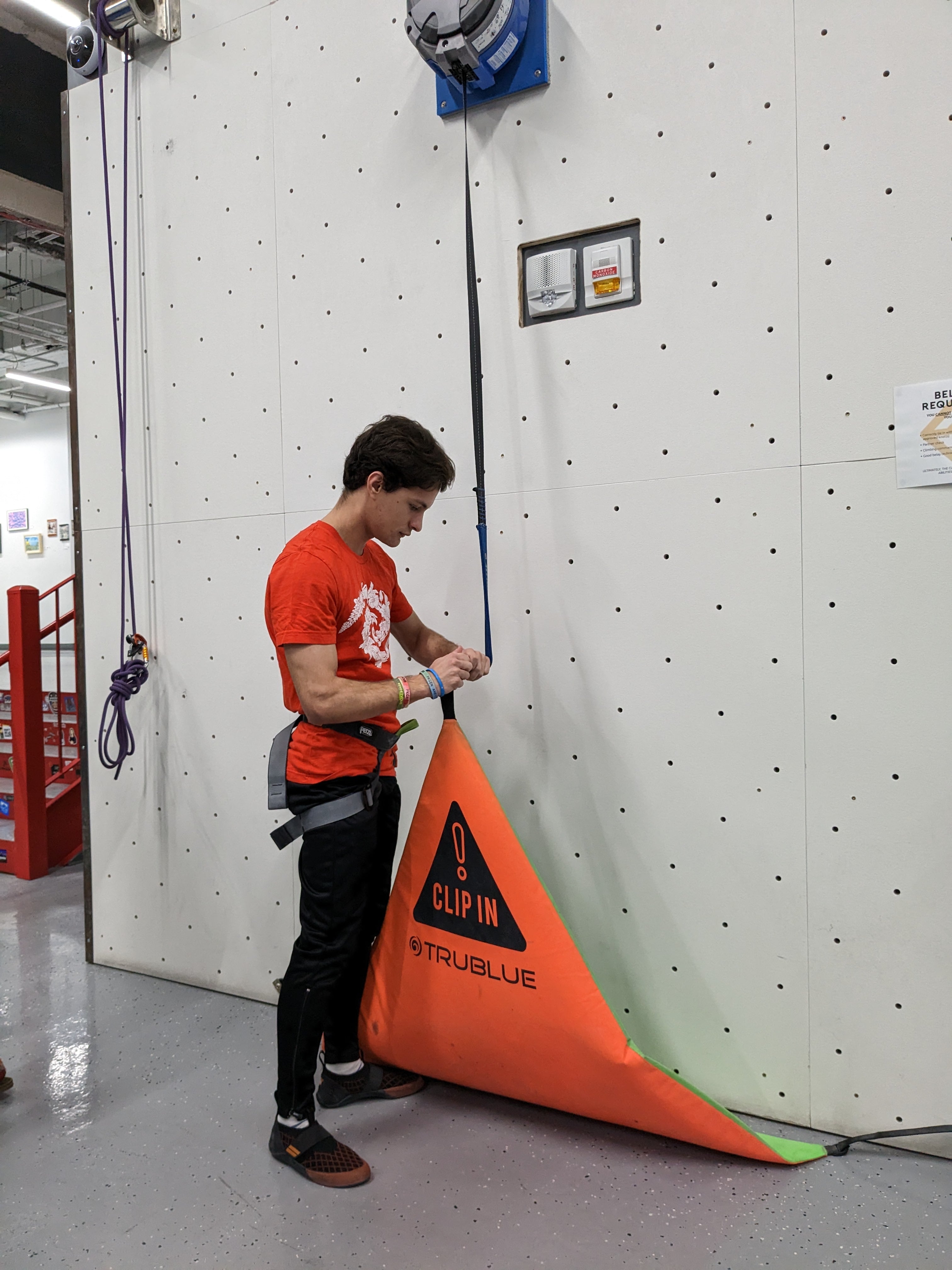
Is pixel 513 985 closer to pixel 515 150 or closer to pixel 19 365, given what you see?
pixel 515 150

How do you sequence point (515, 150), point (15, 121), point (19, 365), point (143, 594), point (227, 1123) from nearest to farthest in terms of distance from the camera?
point (227, 1123) → point (515, 150) → point (143, 594) → point (15, 121) → point (19, 365)

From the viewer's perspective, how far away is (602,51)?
179cm

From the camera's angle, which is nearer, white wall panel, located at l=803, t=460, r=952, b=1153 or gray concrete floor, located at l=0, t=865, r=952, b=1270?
gray concrete floor, located at l=0, t=865, r=952, b=1270

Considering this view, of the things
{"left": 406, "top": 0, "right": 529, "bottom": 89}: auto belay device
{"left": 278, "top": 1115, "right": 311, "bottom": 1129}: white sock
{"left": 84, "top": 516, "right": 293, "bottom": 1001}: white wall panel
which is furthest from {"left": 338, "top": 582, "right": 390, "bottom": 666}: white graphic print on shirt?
{"left": 406, "top": 0, "right": 529, "bottom": 89}: auto belay device

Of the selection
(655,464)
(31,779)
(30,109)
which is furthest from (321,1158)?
(30,109)

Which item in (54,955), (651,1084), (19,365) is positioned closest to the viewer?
(651,1084)

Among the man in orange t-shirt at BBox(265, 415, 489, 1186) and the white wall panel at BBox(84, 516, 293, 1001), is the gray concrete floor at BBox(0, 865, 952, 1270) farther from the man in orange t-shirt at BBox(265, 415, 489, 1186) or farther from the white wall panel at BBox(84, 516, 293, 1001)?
the white wall panel at BBox(84, 516, 293, 1001)

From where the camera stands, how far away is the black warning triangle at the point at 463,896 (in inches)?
65.2

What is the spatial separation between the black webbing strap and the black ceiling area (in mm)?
4369

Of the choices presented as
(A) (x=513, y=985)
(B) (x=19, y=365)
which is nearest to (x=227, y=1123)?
(A) (x=513, y=985)

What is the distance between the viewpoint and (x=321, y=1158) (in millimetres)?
1578

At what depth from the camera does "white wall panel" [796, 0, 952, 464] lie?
4.95ft

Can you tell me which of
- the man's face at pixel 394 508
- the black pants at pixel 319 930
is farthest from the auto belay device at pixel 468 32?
the black pants at pixel 319 930

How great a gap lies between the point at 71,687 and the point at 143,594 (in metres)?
4.46
